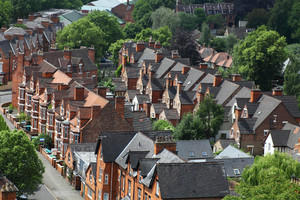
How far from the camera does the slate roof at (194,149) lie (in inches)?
3533

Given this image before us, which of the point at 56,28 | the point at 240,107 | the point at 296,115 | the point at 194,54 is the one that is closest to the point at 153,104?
the point at 240,107

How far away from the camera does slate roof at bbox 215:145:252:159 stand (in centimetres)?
8900

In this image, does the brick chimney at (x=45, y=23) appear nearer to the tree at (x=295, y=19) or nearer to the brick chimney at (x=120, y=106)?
the tree at (x=295, y=19)

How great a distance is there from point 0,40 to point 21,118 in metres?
33.5

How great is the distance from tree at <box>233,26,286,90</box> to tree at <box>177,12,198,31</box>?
194 feet

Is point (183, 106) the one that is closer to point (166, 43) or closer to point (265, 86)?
point (265, 86)

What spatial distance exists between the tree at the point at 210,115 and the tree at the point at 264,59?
3168 cm

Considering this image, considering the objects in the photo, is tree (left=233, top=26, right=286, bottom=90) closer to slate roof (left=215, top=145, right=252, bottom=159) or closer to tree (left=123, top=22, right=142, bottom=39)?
slate roof (left=215, top=145, right=252, bottom=159)

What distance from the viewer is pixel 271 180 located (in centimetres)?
6506

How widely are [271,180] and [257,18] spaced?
13593 cm

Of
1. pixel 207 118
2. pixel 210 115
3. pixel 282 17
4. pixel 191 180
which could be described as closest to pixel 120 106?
pixel 207 118

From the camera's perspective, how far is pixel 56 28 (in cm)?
16950

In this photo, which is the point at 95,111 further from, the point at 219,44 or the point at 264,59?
the point at 219,44

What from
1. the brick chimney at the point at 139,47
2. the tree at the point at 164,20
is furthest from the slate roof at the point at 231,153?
the tree at the point at 164,20
